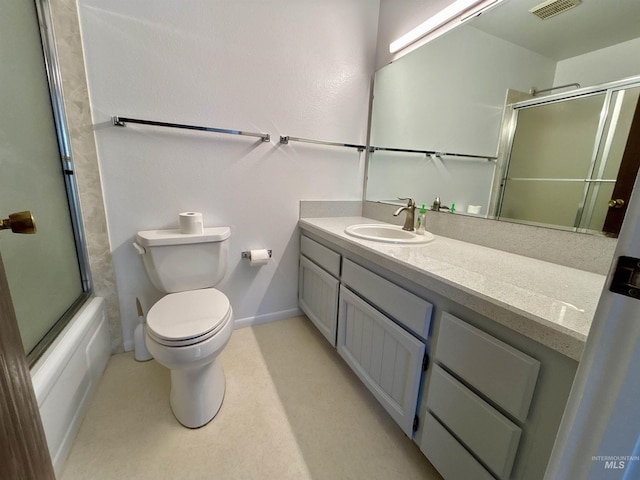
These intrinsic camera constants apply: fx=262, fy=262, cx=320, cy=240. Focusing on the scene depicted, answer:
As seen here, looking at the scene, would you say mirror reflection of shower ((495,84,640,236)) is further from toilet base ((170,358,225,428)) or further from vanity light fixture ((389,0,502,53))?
toilet base ((170,358,225,428))

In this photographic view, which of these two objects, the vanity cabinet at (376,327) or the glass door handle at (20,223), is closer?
the glass door handle at (20,223)

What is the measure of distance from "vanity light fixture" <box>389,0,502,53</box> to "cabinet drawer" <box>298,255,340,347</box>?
1465 mm

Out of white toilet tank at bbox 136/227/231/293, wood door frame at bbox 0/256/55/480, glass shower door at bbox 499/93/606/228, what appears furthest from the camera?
white toilet tank at bbox 136/227/231/293

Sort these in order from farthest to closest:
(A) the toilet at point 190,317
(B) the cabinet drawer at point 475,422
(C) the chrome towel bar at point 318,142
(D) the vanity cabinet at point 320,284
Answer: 1. (C) the chrome towel bar at point 318,142
2. (D) the vanity cabinet at point 320,284
3. (A) the toilet at point 190,317
4. (B) the cabinet drawer at point 475,422

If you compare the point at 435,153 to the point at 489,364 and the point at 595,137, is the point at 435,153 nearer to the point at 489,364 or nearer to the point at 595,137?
the point at 595,137

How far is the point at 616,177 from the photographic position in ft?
2.81

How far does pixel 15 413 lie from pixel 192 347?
1.87ft

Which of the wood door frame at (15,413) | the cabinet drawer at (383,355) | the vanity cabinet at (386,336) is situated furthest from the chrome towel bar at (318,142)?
the wood door frame at (15,413)

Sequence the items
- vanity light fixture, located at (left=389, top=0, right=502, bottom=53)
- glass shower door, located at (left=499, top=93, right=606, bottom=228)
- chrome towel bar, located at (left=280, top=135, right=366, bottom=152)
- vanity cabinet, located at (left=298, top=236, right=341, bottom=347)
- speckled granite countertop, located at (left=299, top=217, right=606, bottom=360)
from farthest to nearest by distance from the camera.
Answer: chrome towel bar, located at (left=280, top=135, right=366, bottom=152) < vanity cabinet, located at (left=298, top=236, right=341, bottom=347) < vanity light fixture, located at (left=389, top=0, right=502, bottom=53) < glass shower door, located at (left=499, top=93, right=606, bottom=228) < speckled granite countertop, located at (left=299, top=217, right=606, bottom=360)

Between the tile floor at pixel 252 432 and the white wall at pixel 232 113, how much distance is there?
44cm

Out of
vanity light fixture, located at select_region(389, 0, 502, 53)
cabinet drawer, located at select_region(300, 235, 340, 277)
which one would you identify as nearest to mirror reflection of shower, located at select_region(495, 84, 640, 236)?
vanity light fixture, located at select_region(389, 0, 502, 53)

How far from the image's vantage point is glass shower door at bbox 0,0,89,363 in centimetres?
92

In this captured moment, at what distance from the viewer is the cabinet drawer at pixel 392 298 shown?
0.90 metres

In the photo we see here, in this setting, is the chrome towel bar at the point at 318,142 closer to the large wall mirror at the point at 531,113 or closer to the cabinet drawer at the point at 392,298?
the large wall mirror at the point at 531,113
